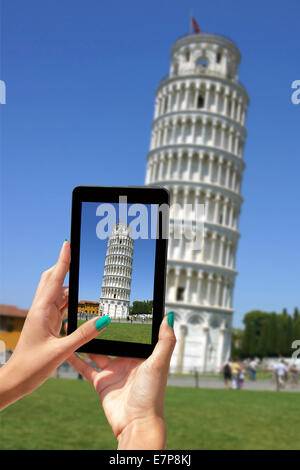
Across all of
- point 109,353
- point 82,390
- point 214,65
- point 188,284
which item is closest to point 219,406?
point 82,390

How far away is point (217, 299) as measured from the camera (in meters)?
41.0

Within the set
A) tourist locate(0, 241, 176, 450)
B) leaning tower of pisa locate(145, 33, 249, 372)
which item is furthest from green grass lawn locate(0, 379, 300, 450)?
leaning tower of pisa locate(145, 33, 249, 372)

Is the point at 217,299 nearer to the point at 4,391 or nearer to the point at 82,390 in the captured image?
the point at 82,390

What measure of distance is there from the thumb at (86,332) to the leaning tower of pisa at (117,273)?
2.0 inches

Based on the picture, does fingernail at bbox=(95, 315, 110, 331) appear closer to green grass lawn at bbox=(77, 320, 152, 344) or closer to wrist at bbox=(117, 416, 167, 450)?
green grass lawn at bbox=(77, 320, 152, 344)

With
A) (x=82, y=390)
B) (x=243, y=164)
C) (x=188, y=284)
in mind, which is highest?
(x=243, y=164)

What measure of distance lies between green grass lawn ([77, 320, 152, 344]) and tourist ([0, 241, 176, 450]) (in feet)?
0.25

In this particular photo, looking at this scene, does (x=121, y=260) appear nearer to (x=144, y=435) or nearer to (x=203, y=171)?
(x=144, y=435)

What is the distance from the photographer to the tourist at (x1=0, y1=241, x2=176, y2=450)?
58.2 inches

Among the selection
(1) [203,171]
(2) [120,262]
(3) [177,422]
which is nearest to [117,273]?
(2) [120,262]

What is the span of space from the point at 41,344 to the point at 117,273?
1.37 feet

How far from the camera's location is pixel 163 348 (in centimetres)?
151
